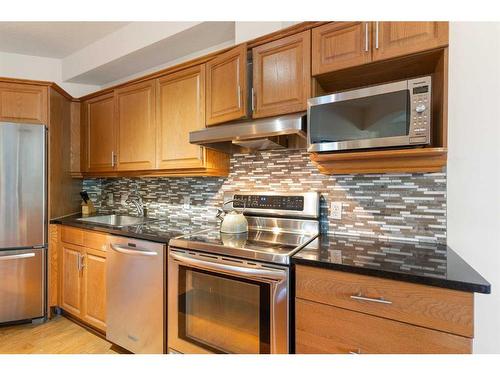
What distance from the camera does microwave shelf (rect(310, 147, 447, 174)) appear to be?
1228 mm

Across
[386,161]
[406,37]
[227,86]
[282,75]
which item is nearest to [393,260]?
[386,161]

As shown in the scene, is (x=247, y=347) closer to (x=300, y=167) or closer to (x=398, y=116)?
(x=300, y=167)

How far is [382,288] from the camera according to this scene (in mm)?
1030

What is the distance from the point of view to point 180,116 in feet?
6.77

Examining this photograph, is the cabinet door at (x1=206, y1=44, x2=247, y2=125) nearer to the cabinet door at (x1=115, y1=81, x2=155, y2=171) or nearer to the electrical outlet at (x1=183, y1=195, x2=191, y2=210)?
the cabinet door at (x1=115, y1=81, x2=155, y2=171)

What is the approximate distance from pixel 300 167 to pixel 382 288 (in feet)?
3.23

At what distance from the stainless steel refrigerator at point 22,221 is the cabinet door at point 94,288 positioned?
508mm

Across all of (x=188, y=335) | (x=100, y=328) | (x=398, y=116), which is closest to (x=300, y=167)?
(x=398, y=116)

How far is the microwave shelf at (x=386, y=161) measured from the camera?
1.23 meters

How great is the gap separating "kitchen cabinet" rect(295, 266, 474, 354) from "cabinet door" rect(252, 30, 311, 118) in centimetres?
93

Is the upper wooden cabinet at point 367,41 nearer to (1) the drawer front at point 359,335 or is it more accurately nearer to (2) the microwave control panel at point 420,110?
(2) the microwave control panel at point 420,110

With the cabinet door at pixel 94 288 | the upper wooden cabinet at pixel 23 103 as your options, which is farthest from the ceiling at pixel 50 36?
the cabinet door at pixel 94 288

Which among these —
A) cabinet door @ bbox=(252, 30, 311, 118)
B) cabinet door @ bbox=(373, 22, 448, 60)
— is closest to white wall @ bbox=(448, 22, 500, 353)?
cabinet door @ bbox=(373, 22, 448, 60)

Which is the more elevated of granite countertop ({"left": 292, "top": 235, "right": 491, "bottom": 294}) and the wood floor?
granite countertop ({"left": 292, "top": 235, "right": 491, "bottom": 294})
